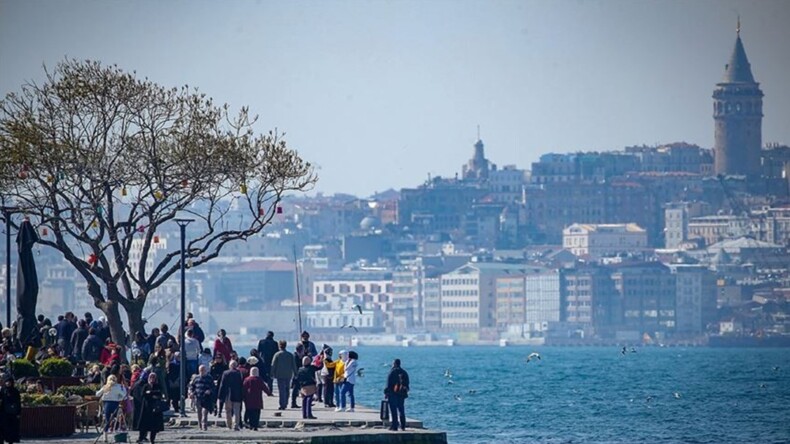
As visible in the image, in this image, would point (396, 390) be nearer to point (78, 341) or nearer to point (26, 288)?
point (78, 341)

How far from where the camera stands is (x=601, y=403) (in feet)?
205

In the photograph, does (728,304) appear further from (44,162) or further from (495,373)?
(44,162)

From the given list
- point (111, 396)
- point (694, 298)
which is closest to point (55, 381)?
Result: point (111, 396)

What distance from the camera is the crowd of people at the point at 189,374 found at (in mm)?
27625

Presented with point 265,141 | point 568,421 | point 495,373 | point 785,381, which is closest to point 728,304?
point 495,373

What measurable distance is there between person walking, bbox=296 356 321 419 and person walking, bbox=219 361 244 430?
1.47 m

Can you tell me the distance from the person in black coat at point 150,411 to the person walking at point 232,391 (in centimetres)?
187

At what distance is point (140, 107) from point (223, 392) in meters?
8.65

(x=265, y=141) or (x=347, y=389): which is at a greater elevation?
(x=265, y=141)

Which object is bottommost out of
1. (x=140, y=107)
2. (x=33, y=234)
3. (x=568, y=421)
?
(x=568, y=421)

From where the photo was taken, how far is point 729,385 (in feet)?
261

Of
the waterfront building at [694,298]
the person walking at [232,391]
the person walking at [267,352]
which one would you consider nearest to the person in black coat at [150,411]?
the person walking at [232,391]

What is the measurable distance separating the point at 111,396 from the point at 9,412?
9.78ft

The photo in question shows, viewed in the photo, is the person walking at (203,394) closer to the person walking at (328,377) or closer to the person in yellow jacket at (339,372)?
the person in yellow jacket at (339,372)
